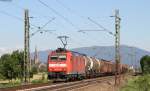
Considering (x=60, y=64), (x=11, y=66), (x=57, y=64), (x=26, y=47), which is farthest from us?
(x=11, y=66)

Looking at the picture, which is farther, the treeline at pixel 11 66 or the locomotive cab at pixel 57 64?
the treeline at pixel 11 66

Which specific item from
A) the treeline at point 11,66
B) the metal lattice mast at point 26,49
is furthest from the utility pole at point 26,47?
the treeline at point 11,66

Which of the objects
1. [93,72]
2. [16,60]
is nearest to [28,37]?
[93,72]

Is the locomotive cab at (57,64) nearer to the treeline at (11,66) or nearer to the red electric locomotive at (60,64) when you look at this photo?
the red electric locomotive at (60,64)

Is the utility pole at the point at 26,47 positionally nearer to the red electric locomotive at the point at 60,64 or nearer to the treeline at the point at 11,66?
the red electric locomotive at the point at 60,64

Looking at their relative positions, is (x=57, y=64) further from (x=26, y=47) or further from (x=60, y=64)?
(x=26, y=47)

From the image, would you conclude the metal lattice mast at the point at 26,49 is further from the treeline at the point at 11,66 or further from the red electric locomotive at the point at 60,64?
the treeline at the point at 11,66

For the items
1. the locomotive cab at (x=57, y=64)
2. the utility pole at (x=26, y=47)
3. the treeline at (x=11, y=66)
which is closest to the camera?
the utility pole at (x=26, y=47)

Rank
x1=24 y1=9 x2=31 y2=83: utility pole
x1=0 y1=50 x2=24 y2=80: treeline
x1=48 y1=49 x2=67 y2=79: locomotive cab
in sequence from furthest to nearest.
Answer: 1. x1=0 y1=50 x2=24 y2=80: treeline
2. x1=48 y1=49 x2=67 y2=79: locomotive cab
3. x1=24 y1=9 x2=31 y2=83: utility pole

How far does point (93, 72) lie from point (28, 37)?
29.0 m

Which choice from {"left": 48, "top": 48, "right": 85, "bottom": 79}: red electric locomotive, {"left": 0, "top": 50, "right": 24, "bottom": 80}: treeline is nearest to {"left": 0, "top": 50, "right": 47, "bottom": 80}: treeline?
{"left": 0, "top": 50, "right": 24, "bottom": 80}: treeline

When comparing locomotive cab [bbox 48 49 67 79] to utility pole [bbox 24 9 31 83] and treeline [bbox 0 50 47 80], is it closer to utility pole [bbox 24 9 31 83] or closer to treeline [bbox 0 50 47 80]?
utility pole [bbox 24 9 31 83]

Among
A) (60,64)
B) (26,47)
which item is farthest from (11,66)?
(26,47)

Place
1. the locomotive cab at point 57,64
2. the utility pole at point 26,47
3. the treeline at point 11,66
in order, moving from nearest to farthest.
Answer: the utility pole at point 26,47 → the locomotive cab at point 57,64 → the treeline at point 11,66
